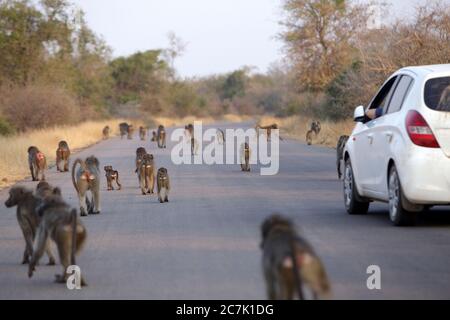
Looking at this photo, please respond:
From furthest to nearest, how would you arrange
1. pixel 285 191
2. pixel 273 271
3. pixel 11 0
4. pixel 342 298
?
pixel 11 0, pixel 285 191, pixel 342 298, pixel 273 271

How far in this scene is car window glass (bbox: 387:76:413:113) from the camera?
39.5ft

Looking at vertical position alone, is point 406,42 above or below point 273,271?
above

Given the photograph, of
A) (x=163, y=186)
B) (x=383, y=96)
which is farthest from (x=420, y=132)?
(x=163, y=186)

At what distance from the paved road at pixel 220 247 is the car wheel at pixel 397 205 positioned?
0.15m

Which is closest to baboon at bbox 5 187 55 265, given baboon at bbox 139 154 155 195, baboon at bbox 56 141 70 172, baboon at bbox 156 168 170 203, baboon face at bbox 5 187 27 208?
baboon face at bbox 5 187 27 208

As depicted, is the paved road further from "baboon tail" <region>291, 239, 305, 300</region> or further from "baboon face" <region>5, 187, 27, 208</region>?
"baboon tail" <region>291, 239, 305, 300</region>

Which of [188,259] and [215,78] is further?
[215,78]

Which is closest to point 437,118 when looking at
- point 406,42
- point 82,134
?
point 406,42

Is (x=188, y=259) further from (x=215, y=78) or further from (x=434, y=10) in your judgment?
(x=215, y=78)

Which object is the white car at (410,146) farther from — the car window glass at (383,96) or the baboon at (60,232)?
the baboon at (60,232)

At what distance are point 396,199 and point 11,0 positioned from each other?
41.8 m

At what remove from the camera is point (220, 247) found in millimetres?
10430

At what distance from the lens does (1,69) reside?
51219 mm

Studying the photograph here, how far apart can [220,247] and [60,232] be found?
2474 mm
